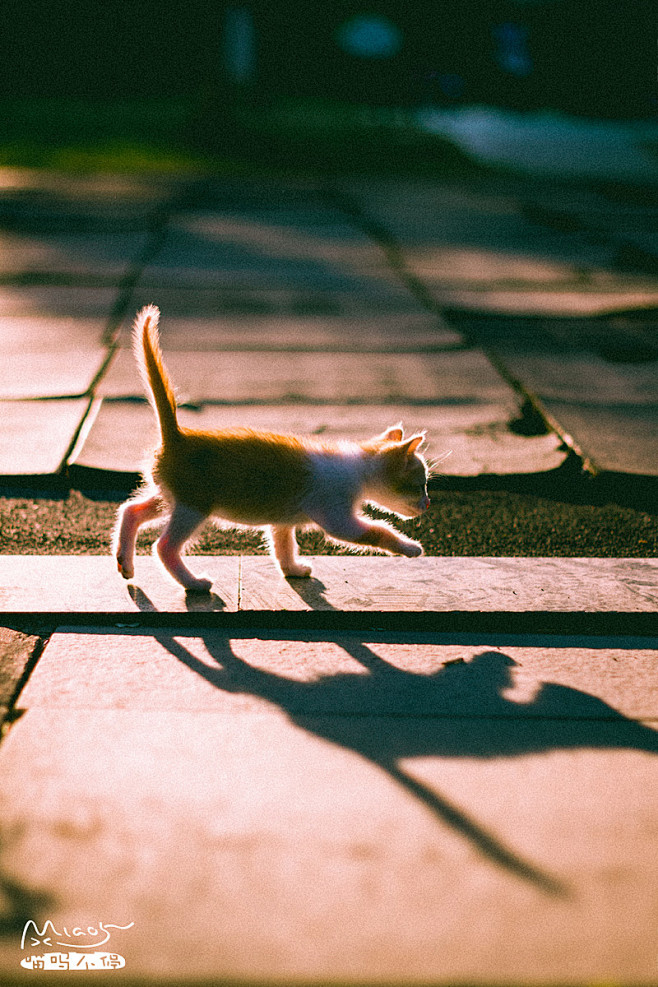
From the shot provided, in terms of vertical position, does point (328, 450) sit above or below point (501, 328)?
above

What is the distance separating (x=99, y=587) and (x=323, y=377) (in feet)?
10.2

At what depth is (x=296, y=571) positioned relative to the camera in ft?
12.0

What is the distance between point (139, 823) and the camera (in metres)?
2.34

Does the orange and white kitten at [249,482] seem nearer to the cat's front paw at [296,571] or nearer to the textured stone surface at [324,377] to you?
the cat's front paw at [296,571]

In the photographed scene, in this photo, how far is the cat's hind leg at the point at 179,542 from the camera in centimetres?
337

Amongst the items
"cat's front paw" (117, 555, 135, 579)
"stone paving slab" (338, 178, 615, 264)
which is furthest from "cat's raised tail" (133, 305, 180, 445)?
"stone paving slab" (338, 178, 615, 264)

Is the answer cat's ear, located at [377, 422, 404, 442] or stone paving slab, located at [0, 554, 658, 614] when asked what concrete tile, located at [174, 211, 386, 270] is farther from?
stone paving slab, located at [0, 554, 658, 614]

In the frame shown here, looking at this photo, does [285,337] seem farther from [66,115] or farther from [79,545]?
[66,115]

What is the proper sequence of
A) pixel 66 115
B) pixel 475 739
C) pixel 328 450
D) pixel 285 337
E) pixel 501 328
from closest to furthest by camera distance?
pixel 475 739 → pixel 328 450 → pixel 285 337 → pixel 501 328 → pixel 66 115

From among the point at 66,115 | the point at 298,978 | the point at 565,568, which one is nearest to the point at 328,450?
the point at 565,568

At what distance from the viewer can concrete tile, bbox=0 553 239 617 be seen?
337cm

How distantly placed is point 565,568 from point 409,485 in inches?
29.5
